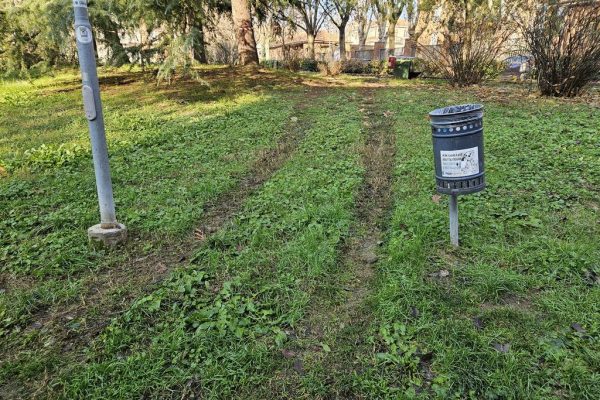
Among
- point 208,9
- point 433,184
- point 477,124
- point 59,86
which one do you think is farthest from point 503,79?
point 59,86

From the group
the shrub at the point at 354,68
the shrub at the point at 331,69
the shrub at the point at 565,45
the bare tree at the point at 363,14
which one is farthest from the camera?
the bare tree at the point at 363,14

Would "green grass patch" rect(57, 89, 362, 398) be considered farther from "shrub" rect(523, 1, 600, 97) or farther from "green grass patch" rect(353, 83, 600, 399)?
"shrub" rect(523, 1, 600, 97)

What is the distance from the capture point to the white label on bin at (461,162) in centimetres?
303

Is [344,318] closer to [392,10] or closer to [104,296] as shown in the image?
[104,296]

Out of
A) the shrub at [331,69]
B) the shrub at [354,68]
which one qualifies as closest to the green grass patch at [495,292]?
the shrub at [331,69]

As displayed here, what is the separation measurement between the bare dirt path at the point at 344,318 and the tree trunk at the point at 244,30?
1029cm

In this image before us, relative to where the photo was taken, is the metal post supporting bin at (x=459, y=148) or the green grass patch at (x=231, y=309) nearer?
the green grass patch at (x=231, y=309)

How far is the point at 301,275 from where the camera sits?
3.10 metres

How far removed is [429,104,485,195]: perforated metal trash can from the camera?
9.76 feet

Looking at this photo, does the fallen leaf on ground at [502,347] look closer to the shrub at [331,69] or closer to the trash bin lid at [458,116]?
the trash bin lid at [458,116]

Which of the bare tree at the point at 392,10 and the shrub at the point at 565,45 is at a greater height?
the bare tree at the point at 392,10

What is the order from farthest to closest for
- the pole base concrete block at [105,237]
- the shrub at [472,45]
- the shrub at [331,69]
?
1. the shrub at [331,69]
2. the shrub at [472,45]
3. the pole base concrete block at [105,237]

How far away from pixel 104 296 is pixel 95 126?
4.48ft

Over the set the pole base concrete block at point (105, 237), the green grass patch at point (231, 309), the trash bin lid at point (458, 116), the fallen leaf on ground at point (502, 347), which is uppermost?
the trash bin lid at point (458, 116)
